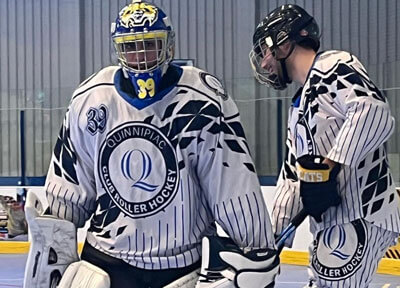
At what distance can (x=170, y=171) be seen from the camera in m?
1.49

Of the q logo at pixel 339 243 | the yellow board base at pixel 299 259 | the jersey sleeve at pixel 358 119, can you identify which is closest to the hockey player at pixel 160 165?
the jersey sleeve at pixel 358 119

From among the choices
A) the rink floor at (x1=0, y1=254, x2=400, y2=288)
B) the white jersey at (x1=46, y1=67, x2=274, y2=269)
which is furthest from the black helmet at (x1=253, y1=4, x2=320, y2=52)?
the rink floor at (x1=0, y1=254, x2=400, y2=288)

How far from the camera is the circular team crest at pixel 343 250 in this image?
2.09 meters

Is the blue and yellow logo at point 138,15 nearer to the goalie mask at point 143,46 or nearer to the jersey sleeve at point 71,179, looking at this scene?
the goalie mask at point 143,46

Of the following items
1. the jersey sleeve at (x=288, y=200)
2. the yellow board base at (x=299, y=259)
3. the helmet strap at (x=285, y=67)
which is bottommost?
the yellow board base at (x=299, y=259)

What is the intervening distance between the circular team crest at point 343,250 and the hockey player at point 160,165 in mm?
635

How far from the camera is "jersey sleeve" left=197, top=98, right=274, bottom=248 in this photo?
4.85 ft

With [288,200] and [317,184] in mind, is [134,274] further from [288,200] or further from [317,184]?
[288,200]

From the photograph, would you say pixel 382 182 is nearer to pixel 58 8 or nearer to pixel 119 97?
pixel 119 97

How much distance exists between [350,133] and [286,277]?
3140 millimetres

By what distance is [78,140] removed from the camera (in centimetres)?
157

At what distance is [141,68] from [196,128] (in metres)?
0.16

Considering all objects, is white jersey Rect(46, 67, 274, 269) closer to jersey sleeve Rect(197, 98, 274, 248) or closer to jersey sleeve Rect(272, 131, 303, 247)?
jersey sleeve Rect(197, 98, 274, 248)

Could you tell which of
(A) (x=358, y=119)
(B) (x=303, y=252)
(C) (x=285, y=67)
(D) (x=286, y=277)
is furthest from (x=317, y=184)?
(B) (x=303, y=252)
